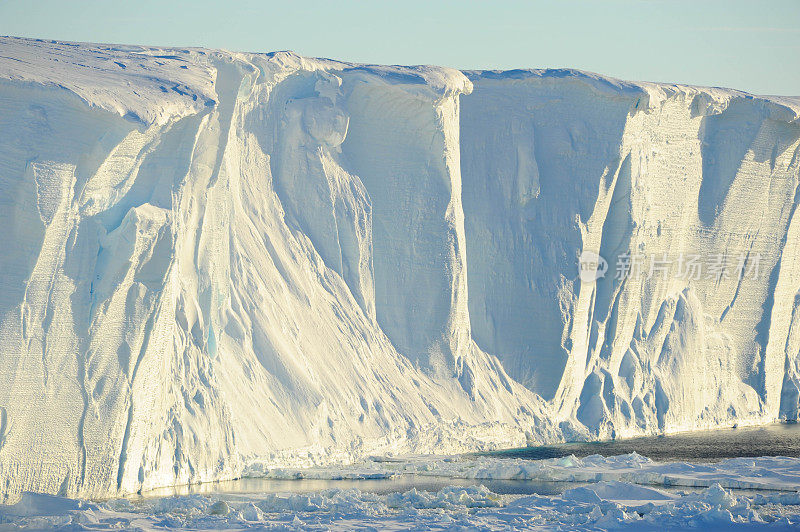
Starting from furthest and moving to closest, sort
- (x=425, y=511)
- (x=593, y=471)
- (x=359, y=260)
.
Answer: (x=359, y=260)
(x=593, y=471)
(x=425, y=511)

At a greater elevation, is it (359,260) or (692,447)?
(359,260)

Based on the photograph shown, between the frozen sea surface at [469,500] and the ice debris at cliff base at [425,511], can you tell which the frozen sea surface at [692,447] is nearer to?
the frozen sea surface at [469,500]

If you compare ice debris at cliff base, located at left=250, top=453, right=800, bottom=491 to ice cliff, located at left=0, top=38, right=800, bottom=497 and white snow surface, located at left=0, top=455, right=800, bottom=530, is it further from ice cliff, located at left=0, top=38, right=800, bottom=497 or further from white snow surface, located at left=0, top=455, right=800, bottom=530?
white snow surface, located at left=0, top=455, right=800, bottom=530

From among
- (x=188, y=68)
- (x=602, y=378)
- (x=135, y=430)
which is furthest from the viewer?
(x=602, y=378)

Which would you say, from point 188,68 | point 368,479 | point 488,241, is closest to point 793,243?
point 488,241

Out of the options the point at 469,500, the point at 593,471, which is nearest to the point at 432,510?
the point at 469,500

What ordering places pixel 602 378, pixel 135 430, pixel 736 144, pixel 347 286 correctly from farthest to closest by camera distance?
pixel 736 144, pixel 602 378, pixel 347 286, pixel 135 430

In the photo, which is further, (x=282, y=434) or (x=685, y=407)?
(x=685, y=407)

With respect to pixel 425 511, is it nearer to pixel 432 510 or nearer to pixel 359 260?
pixel 432 510

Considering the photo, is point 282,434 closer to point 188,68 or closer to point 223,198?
point 223,198
